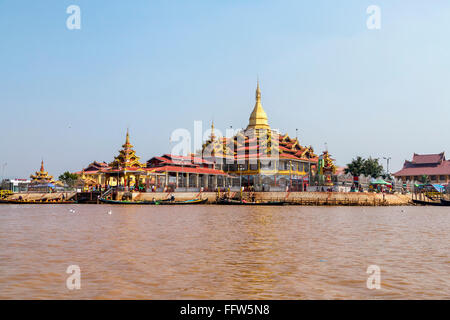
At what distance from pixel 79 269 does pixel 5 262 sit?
2798 mm

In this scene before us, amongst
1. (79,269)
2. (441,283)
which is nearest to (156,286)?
(79,269)

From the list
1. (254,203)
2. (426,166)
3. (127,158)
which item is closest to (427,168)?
(426,166)

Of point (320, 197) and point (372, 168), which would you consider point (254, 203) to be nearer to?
point (320, 197)

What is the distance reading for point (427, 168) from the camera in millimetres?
95938

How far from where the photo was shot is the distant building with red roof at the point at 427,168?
3644 inches

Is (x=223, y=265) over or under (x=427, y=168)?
under

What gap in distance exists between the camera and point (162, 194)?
63.0 metres

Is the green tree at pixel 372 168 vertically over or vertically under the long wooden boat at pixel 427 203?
over

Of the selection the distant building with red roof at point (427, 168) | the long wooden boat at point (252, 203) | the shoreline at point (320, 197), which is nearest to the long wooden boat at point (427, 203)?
the shoreline at point (320, 197)

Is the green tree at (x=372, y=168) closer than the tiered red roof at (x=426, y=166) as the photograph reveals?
Yes

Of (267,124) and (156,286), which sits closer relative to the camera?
(156,286)

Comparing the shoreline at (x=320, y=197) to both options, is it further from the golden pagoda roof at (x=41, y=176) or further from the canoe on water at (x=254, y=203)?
the golden pagoda roof at (x=41, y=176)

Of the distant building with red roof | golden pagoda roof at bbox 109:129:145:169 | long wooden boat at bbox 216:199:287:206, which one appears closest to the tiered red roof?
the distant building with red roof
